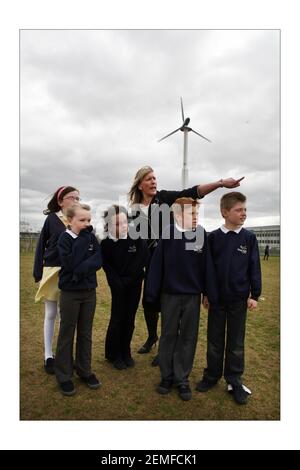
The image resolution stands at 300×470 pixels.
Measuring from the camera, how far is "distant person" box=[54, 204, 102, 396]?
130 inches

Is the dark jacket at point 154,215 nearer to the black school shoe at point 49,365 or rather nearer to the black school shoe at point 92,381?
the black school shoe at point 92,381

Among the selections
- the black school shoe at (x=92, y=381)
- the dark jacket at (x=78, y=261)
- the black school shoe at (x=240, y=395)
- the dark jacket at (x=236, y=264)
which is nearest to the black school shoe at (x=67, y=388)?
the black school shoe at (x=92, y=381)

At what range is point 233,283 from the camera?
3383mm

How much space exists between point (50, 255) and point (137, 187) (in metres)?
1.28

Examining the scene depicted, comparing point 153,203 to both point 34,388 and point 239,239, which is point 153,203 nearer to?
point 239,239

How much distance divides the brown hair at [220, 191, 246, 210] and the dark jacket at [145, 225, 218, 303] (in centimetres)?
34

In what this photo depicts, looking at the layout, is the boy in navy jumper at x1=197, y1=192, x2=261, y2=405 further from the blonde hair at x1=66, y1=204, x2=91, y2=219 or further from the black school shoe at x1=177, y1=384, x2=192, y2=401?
the blonde hair at x1=66, y1=204, x2=91, y2=219

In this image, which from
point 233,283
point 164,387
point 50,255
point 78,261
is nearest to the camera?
point 78,261

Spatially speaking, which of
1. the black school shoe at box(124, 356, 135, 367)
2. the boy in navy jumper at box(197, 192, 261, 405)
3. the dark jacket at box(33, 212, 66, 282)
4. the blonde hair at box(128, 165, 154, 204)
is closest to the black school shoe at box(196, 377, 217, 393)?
the boy in navy jumper at box(197, 192, 261, 405)

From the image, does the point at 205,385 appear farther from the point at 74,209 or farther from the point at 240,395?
the point at 74,209

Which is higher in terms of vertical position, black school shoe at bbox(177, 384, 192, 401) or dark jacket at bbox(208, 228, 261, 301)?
dark jacket at bbox(208, 228, 261, 301)

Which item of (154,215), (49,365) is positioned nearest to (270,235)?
(154,215)

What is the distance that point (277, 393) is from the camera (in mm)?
3568

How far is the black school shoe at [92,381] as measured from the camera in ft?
11.6
